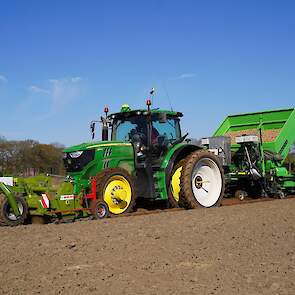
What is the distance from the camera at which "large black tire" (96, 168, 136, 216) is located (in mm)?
8438

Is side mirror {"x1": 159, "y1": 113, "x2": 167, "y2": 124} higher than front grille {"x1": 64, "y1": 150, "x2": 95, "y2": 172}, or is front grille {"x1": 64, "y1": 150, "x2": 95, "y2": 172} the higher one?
side mirror {"x1": 159, "y1": 113, "x2": 167, "y2": 124}

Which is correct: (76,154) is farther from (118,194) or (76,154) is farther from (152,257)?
(152,257)

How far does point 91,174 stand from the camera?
8820 millimetres

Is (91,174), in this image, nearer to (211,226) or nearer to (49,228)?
(49,228)

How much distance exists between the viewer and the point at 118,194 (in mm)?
8734

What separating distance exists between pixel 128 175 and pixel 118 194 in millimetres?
409

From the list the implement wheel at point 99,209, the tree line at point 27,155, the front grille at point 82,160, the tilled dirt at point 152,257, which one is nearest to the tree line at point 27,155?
the tree line at point 27,155

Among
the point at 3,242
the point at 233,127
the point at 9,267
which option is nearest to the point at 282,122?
the point at 233,127

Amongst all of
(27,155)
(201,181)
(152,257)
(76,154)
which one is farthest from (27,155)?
(152,257)

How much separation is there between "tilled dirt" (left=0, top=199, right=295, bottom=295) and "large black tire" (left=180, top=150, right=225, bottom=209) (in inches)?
78.5

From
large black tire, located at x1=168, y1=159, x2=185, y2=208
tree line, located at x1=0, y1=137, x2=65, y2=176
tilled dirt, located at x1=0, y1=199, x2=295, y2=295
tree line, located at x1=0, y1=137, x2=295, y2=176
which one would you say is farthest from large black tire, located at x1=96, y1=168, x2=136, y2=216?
tree line, located at x1=0, y1=137, x2=65, y2=176

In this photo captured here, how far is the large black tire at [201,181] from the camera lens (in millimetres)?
9594

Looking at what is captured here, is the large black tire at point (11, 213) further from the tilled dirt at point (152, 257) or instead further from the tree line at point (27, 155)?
the tree line at point (27, 155)

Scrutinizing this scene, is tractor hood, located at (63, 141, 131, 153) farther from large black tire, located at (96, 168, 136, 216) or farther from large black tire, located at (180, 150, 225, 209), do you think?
large black tire, located at (180, 150, 225, 209)
